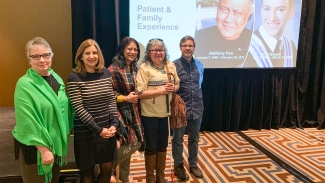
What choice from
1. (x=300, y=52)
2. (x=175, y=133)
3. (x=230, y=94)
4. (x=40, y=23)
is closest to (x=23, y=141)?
(x=175, y=133)

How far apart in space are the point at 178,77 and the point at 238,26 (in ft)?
5.67

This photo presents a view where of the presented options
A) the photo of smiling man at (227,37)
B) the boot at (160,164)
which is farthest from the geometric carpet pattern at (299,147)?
the boot at (160,164)

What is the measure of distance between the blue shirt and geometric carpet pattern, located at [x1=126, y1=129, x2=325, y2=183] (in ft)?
2.24

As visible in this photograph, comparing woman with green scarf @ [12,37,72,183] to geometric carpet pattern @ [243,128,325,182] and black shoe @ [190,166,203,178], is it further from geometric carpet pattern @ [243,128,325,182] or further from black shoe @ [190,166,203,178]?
geometric carpet pattern @ [243,128,325,182]

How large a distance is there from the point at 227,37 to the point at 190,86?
60.6 inches

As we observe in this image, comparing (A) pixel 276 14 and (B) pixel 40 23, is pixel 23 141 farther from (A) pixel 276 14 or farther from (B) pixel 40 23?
(A) pixel 276 14

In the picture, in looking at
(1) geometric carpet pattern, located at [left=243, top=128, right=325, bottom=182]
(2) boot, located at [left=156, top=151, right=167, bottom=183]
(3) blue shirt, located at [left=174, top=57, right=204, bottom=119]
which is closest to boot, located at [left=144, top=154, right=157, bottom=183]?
(2) boot, located at [left=156, top=151, right=167, bottom=183]

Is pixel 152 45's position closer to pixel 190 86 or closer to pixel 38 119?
pixel 190 86

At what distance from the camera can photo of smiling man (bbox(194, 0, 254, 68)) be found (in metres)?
3.79

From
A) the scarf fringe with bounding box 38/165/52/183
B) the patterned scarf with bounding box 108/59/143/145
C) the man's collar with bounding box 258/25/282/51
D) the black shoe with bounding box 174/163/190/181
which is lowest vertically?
the black shoe with bounding box 174/163/190/181

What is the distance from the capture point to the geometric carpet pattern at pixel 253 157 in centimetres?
285

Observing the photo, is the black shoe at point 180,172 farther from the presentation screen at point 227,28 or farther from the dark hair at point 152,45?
the presentation screen at point 227,28

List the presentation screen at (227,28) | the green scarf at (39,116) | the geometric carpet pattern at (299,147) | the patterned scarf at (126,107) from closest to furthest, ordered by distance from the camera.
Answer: the green scarf at (39,116) → the patterned scarf at (126,107) → the geometric carpet pattern at (299,147) → the presentation screen at (227,28)

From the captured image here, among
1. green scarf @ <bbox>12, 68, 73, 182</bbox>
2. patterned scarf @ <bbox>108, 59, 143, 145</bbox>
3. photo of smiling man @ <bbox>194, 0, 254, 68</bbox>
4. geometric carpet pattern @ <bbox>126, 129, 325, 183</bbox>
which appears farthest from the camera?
photo of smiling man @ <bbox>194, 0, 254, 68</bbox>
